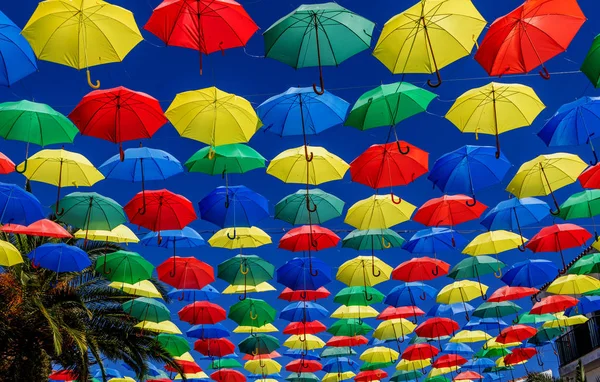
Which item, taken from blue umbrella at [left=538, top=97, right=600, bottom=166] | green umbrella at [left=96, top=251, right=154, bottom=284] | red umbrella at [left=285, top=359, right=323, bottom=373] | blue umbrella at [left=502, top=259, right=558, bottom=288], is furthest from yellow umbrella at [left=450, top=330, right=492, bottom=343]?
blue umbrella at [left=538, top=97, right=600, bottom=166]

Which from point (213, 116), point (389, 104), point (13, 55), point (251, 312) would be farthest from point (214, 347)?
point (13, 55)

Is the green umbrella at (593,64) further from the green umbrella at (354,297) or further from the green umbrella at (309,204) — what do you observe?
the green umbrella at (354,297)

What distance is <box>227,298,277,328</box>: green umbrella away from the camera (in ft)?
55.3

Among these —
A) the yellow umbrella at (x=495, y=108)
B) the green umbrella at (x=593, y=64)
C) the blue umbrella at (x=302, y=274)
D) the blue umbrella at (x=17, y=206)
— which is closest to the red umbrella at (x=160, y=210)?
the blue umbrella at (x=17, y=206)

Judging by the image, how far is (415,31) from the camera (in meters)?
8.36

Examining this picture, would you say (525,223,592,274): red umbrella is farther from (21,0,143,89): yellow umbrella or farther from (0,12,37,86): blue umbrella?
(0,12,37,86): blue umbrella

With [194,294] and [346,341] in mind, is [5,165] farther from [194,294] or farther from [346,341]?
[346,341]

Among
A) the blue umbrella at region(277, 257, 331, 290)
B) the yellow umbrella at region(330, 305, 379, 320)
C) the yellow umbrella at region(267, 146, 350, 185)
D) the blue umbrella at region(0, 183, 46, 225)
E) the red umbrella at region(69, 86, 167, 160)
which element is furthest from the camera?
the yellow umbrella at region(330, 305, 379, 320)

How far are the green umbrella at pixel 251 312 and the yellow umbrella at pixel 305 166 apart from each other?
5.86 metres

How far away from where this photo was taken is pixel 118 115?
31.2 ft

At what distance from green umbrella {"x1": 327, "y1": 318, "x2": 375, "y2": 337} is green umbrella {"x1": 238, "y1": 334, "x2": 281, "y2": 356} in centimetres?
184

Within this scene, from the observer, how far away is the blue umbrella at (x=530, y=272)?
15.1 m

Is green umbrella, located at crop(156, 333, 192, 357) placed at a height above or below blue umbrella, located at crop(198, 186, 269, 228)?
below

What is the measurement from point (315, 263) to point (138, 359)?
6.05 m
